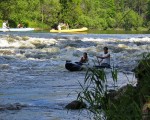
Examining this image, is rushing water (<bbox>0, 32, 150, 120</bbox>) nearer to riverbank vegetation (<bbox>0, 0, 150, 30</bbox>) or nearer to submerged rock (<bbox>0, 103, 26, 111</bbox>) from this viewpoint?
submerged rock (<bbox>0, 103, 26, 111</bbox>)

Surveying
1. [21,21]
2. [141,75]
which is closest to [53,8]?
[21,21]

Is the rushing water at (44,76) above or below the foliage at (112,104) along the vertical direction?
below

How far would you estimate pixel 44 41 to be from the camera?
34.0 metres

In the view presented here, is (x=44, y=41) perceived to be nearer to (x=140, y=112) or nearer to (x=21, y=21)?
(x=140, y=112)

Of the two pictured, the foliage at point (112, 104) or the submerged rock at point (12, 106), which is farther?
the submerged rock at point (12, 106)

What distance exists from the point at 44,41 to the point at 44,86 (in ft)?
65.2

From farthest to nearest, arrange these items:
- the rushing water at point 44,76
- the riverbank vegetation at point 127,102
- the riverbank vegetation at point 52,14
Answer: the riverbank vegetation at point 52,14, the rushing water at point 44,76, the riverbank vegetation at point 127,102

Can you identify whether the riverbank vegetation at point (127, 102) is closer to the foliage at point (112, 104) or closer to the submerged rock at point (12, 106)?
the foliage at point (112, 104)

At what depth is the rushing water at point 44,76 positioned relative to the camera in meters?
9.89

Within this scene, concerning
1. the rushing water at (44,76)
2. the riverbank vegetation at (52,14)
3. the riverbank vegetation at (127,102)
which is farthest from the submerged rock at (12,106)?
the riverbank vegetation at (52,14)

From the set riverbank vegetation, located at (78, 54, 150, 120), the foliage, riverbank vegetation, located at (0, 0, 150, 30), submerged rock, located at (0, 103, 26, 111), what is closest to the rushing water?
submerged rock, located at (0, 103, 26, 111)

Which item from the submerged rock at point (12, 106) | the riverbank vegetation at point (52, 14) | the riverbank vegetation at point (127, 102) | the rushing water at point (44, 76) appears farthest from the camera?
the riverbank vegetation at point (52, 14)

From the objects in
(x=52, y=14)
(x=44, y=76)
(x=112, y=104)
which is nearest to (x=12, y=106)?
(x=112, y=104)

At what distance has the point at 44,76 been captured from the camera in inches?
675
